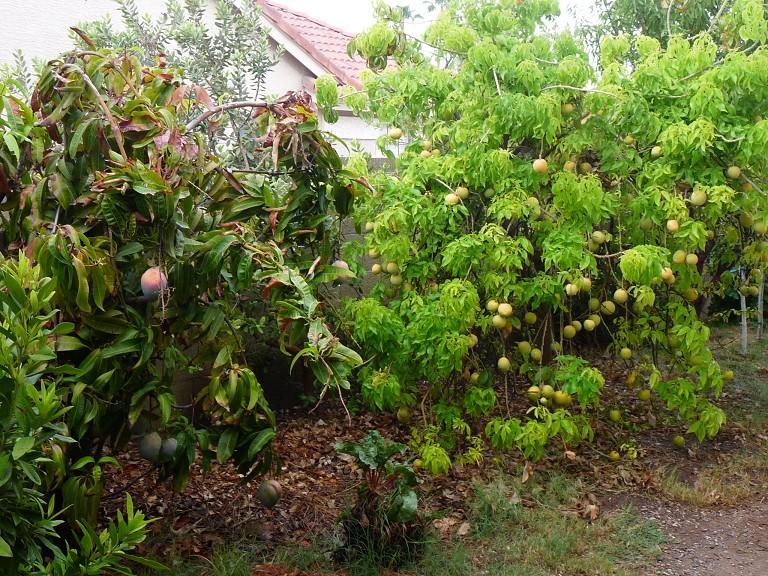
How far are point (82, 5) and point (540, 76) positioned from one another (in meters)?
5.72

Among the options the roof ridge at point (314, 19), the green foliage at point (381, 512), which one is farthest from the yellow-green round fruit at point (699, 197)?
the roof ridge at point (314, 19)

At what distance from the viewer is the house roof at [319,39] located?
9398mm

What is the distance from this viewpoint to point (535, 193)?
4.95 m

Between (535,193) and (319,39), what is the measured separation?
280 inches

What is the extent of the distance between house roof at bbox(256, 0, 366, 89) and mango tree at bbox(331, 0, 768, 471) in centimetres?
420

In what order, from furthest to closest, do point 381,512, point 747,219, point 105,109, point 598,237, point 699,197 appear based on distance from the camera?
point 747,219
point 598,237
point 699,197
point 381,512
point 105,109

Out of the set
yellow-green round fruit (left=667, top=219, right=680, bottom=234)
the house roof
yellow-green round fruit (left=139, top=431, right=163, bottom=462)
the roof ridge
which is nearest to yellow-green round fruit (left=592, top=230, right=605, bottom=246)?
yellow-green round fruit (left=667, top=219, right=680, bottom=234)

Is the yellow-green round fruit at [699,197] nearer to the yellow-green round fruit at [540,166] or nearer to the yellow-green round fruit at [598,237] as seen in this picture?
the yellow-green round fruit at [598,237]

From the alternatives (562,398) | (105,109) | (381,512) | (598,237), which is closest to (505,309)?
(562,398)

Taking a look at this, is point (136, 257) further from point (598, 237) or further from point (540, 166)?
point (598, 237)

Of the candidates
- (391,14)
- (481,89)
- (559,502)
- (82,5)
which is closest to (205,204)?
(481,89)

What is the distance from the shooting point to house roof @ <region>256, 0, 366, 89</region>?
940 centimetres

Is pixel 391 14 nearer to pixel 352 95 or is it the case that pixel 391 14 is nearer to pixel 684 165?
pixel 352 95

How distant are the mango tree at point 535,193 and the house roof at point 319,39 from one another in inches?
165
